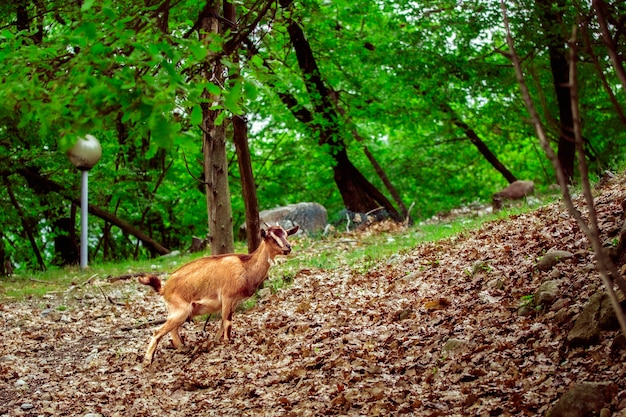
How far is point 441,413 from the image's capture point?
5.72 m

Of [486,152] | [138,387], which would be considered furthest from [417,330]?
[486,152]

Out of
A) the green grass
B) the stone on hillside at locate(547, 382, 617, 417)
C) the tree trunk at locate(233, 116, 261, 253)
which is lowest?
the stone on hillside at locate(547, 382, 617, 417)

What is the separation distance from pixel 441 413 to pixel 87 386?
4.48 m

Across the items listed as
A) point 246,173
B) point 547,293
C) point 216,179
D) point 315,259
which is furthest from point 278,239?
point 315,259

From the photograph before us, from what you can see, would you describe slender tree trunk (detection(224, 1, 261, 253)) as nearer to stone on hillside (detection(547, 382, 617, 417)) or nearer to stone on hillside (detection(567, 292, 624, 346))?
stone on hillside (detection(567, 292, 624, 346))

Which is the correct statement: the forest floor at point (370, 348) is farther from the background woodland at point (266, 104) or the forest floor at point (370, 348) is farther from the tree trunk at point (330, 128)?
the tree trunk at point (330, 128)

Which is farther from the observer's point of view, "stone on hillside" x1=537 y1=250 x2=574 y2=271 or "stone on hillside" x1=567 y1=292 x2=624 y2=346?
"stone on hillside" x1=537 y1=250 x2=574 y2=271

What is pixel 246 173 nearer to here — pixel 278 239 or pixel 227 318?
pixel 278 239

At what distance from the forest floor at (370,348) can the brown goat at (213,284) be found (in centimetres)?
47

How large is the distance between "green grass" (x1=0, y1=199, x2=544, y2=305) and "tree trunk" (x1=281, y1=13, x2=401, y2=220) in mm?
2885

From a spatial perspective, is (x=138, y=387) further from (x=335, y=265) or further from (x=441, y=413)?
(x=335, y=265)

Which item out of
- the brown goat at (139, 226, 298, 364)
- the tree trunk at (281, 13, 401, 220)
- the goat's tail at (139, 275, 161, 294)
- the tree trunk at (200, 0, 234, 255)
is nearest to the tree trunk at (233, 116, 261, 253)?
the tree trunk at (200, 0, 234, 255)

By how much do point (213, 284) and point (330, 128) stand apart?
1132 centimetres

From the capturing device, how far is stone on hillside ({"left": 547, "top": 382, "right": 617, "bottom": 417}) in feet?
16.4
